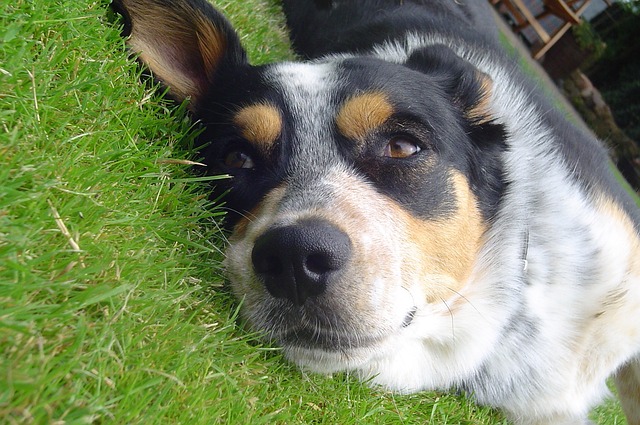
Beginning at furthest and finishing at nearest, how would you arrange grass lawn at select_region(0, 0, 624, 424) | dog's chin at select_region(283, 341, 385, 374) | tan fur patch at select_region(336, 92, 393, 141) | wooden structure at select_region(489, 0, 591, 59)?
wooden structure at select_region(489, 0, 591, 59)
tan fur patch at select_region(336, 92, 393, 141)
dog's chin at select_region(283, 341, 385, 374)
grass lawn at select_region(0, 0, 624, 424)

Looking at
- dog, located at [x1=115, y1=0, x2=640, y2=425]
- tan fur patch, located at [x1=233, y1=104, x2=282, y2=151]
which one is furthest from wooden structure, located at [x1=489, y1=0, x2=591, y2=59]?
tan fur patch, located at [x1=233, y1=104, x2=282, y2=151]

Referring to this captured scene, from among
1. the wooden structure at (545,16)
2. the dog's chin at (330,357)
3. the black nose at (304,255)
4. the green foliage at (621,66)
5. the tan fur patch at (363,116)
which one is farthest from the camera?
the green foliage at (621,66)

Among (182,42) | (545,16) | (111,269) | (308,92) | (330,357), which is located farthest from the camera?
(545,16)

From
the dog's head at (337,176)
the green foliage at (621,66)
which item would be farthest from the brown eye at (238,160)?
the green foliage at (621,66)

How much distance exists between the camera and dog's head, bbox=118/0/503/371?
1963 millimetres

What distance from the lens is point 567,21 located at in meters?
12.8

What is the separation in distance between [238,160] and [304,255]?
0.79 metres

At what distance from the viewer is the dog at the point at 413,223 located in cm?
203

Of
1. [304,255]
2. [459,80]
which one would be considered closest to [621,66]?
[459,80]

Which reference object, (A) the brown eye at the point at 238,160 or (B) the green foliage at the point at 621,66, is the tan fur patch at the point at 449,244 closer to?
(A) the brown eye at the point at 238,160

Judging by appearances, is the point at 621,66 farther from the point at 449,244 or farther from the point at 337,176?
the point at 337,176

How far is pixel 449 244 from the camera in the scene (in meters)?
2.44

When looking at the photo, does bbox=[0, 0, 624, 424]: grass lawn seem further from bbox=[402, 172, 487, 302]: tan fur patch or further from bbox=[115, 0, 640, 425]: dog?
bbox=[402, 172, 487, 302]: tan fur patch

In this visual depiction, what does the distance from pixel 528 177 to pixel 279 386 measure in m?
1.68
